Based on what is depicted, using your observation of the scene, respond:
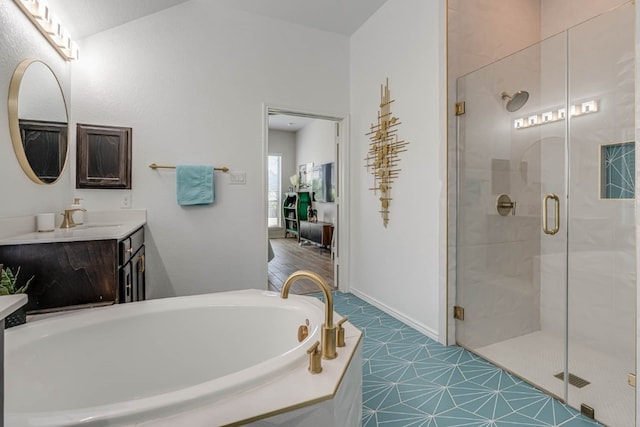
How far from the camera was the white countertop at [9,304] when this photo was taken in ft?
1.71

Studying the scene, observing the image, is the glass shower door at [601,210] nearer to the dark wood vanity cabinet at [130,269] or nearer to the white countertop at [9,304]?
the white countertop at [9,304]

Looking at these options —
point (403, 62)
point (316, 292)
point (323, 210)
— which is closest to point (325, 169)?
point (323, 210)

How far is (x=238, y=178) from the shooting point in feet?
10.5

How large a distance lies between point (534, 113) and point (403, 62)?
1119 millimetres

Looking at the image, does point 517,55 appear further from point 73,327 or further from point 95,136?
point 95,136

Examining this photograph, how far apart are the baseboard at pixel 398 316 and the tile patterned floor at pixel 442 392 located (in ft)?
0.22

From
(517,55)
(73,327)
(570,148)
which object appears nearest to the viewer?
(73,327)

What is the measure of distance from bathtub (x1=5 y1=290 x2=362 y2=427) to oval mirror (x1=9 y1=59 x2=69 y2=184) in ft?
3.76

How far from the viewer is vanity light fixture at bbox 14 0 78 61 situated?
74.6 inches

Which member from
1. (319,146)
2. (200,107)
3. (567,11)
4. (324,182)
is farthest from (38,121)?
(319,146)

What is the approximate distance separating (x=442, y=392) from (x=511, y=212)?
1338 mm

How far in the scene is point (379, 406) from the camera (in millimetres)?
1716

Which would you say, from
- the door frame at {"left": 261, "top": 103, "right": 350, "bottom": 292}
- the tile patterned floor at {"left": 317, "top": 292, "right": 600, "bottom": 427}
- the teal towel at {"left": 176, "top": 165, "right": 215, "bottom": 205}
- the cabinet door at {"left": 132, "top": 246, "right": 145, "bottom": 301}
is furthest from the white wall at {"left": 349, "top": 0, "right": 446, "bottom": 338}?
the cabinet door at {"left": 132, "top": 246, "right": 145, "bottom": 301}

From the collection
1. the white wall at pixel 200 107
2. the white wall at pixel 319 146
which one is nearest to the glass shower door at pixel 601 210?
the white wall at pixel 200 107
